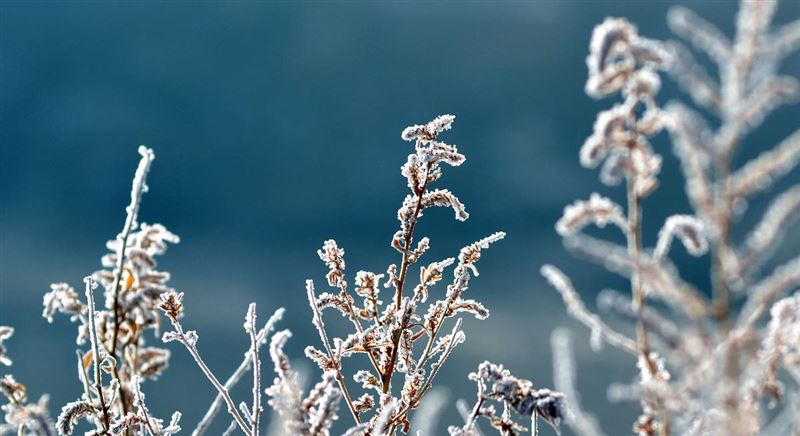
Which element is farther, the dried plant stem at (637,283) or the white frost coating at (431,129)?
the white frost coating at (431,129)

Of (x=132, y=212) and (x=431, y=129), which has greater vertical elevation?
(x=431, y=129)

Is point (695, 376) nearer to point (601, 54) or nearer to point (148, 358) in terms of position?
point (601, 54)

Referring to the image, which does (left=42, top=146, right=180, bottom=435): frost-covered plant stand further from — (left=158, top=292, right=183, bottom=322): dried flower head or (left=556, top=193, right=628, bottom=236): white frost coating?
(left=556, top=193, right=628, bottom=236): white frost coating

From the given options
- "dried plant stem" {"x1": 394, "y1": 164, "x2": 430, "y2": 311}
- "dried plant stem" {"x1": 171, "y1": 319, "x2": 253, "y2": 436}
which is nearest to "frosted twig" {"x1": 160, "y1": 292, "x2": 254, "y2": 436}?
"dried plant stem" {"x1": 171, "y1": 319, "x2": 253, "y2": 436}

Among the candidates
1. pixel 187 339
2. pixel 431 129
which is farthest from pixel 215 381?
pixel 431 129

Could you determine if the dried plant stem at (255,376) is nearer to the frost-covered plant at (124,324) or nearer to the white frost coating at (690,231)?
the frost-covered plant at (124,324)

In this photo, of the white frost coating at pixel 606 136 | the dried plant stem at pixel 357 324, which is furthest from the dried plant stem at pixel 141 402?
the white frost coating at pixel 606 136

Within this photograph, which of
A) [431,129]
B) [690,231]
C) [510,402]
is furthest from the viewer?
[431,129]

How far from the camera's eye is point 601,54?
309 cm

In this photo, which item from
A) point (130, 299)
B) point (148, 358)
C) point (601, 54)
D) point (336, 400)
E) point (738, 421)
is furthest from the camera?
point (148, 358)

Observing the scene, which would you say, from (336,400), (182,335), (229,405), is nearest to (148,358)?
(182,335)

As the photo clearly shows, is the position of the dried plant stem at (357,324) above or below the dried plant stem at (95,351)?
above

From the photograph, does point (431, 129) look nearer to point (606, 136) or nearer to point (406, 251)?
point (406, 251)

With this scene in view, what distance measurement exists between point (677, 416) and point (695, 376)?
0.38 meters
